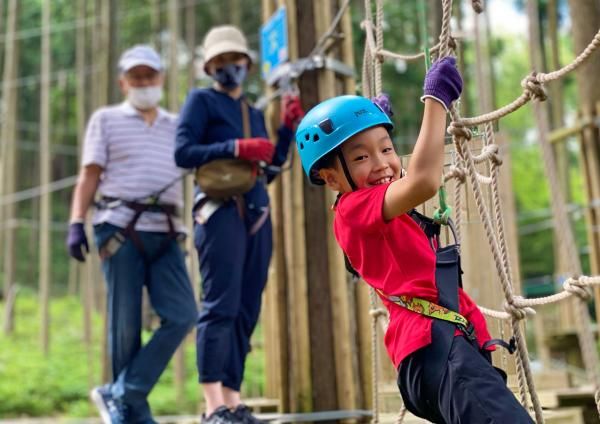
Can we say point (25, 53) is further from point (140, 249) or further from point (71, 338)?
point (140, 249)

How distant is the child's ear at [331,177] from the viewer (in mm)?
→ 1798

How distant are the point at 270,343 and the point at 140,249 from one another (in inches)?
46.4

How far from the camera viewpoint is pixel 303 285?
138 inches

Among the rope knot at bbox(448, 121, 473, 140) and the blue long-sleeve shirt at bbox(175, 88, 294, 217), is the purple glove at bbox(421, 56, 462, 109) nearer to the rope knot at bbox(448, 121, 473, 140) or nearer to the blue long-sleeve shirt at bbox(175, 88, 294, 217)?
the rope knot at bbox(448, 121, 473, 140)

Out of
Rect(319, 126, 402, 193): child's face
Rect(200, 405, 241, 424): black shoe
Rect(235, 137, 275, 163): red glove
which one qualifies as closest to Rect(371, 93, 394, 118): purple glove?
Rect(319, 126, 402, 193): child's face

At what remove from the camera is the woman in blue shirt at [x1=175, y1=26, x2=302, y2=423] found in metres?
2.84

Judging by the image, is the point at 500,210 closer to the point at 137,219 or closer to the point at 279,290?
the point at 137,219

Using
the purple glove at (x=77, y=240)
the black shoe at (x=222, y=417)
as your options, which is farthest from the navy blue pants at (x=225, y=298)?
the purple glove at (x=77, y=240)

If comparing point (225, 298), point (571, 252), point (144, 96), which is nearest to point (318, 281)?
point (225, 298)

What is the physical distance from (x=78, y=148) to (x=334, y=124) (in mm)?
10407

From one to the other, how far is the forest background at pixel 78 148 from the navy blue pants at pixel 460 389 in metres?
2.47

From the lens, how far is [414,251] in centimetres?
168

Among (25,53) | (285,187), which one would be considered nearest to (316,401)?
(285,187)

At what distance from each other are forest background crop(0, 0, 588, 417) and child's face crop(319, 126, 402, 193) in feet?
7.09
